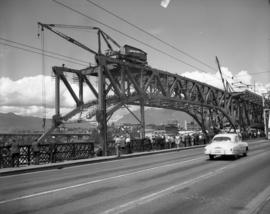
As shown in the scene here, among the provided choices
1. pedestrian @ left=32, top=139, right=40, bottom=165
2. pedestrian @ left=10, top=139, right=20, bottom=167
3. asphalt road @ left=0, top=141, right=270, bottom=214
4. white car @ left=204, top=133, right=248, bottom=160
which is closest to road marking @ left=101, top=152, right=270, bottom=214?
asphalt road @ left=0, top=141, right=270, bottom=214

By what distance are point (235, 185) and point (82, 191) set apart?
16.5 feet

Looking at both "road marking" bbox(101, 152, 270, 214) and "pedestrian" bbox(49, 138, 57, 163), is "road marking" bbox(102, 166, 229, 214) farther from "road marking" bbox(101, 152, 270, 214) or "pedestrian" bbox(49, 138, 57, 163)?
"pedestrian" bbox(49, 138, 57, 163)

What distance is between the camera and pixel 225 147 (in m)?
20.1

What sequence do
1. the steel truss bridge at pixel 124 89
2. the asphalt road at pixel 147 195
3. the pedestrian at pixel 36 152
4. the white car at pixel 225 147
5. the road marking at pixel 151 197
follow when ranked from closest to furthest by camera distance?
the road marking at pixel 151 197, the asphalt road at pixel 147 195, the white car at pixel 225 147, the pedestrian at pixel 36 152, the steel truss bridge at pixel 124 89

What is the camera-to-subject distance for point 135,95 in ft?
145

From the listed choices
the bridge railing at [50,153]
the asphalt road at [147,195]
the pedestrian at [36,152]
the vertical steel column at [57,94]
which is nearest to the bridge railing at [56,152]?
the bridge railing at [50,153]

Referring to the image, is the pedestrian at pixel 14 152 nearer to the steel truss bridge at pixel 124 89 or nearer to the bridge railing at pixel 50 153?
the bridge railing at pixel 50 153

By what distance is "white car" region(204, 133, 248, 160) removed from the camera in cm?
2005

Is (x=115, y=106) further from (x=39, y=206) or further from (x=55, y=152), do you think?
(x=39, y=206)

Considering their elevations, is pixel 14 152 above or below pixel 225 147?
above

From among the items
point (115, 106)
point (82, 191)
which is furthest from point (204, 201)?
point (115, 106)

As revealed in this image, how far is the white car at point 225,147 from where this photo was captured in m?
20.0

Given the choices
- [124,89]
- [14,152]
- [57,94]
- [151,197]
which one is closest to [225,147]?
[151,197]

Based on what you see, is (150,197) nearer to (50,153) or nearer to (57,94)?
(50,153)
